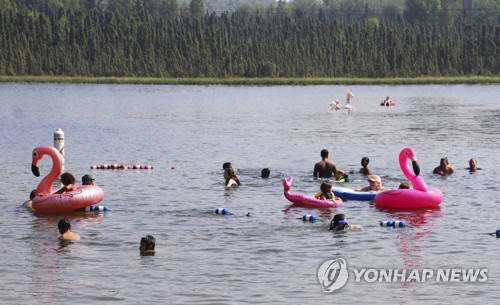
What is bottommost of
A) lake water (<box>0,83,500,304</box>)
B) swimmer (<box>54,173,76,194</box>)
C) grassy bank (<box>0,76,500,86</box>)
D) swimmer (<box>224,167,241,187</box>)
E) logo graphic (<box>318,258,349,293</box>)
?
logo graphic (<box>318,258,349,293</box>)

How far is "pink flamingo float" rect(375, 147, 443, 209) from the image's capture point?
31.9 m

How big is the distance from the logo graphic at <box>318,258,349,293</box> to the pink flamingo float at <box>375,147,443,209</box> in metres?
7.95

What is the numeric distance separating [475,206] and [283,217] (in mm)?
7251

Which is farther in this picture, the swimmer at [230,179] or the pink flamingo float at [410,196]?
the swimmer at [230,179]

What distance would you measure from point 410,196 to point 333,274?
970 cm

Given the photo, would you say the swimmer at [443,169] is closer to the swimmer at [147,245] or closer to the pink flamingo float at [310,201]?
the pink flamingo float at [310,201]

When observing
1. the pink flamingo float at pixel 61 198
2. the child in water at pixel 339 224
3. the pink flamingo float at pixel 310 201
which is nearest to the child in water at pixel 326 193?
the pink flamingo float at pixel 310 201

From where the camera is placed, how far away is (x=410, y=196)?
31.9 m

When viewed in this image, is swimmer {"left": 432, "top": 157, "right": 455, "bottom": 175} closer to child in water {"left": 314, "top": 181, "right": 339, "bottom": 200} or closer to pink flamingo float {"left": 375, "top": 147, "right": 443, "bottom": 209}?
pink flamingo float {"left": 375, "top": 147, "right": 443, "bottom": 209}

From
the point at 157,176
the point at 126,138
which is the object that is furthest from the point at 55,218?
the point at 126,138

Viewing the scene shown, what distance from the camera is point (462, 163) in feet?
160

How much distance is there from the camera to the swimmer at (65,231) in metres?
26.2

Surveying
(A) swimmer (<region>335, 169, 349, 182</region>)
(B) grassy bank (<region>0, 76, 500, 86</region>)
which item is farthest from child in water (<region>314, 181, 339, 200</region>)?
(B) grassy bank (<region>0, 76, 500, 86</region>)

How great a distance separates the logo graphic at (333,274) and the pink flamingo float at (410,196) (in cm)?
795
